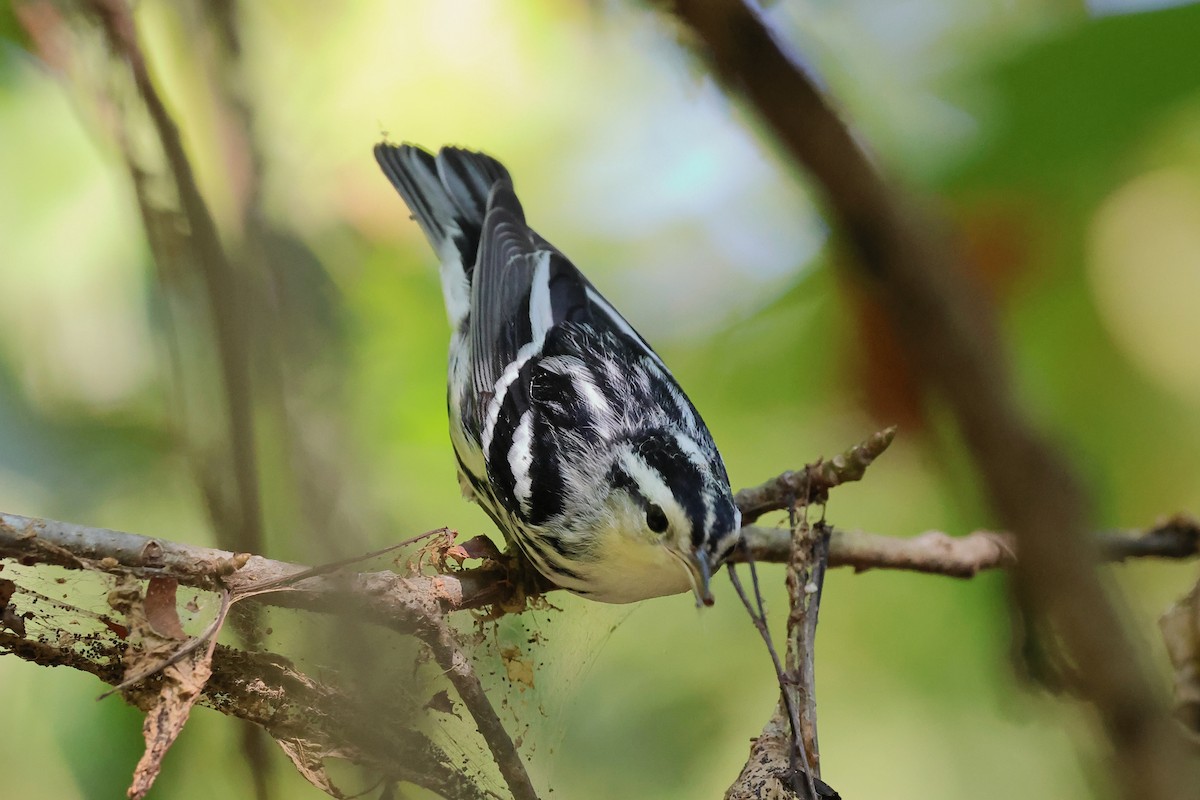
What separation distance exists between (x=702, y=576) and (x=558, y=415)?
0.52m

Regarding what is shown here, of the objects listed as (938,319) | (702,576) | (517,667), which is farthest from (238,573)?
(938,319)

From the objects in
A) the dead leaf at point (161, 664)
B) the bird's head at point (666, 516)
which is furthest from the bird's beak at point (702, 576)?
the dead leaf at point (161, 664)

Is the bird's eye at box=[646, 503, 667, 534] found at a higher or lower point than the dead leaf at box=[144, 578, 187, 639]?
higher

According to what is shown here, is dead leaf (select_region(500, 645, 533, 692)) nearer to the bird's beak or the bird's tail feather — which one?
the bird's beak

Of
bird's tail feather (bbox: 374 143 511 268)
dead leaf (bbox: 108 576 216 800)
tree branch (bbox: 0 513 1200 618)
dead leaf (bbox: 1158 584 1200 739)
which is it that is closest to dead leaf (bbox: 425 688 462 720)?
tree branch (bbox: 0 513 1200 618)

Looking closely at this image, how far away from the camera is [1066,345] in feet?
6.84

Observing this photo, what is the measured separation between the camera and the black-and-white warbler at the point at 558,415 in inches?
65.2

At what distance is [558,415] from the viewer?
6.26 feet

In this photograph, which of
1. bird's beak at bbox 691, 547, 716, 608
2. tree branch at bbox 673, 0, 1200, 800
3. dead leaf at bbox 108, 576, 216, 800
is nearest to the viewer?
tree branch at bbox 673, 0, 1200, 800

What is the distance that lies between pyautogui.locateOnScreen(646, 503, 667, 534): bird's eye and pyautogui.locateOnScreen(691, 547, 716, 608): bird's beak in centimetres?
9

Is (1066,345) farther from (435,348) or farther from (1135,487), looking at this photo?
(435,348)

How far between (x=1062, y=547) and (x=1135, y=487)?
1.86 metres

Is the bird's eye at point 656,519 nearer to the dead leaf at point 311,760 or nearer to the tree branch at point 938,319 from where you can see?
the dead leaf at point 311,760

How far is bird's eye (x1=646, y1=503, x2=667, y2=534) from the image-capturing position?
5.30ft
